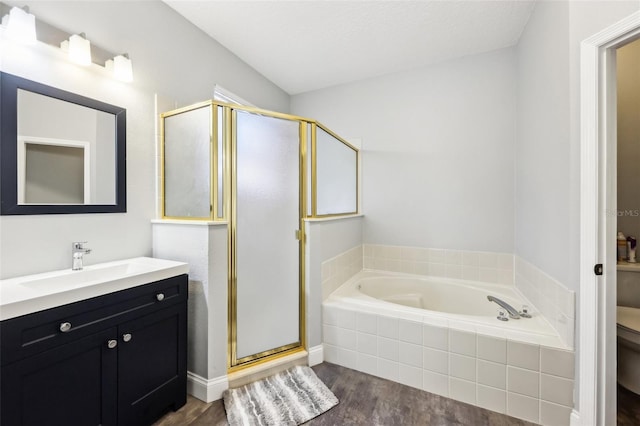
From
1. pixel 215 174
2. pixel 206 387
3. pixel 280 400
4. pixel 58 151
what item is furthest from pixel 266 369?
pixel 58 151

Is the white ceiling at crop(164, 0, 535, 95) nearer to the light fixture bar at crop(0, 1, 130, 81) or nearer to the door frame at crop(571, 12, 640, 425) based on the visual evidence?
the light fixture bar at crop(0, 1, 130, 81)

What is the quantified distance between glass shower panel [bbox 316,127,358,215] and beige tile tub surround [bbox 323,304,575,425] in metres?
0.91

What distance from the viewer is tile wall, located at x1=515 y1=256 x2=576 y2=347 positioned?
139cm

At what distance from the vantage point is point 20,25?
1.21m

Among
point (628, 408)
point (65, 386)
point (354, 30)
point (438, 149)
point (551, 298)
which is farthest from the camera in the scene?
point (438, 149)

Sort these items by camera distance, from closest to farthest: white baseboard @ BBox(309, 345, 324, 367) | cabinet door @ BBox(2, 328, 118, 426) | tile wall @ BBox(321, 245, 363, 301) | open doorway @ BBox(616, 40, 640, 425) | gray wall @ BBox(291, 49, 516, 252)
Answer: cabinet door @ BBox(2, 328, 118, 426)
open doorway @ BBox(616, 40, 640, 425)
white baseboard @ BBox(309, 345, 324, 367)
tile wall @ BBox(321, 245, 363, 301)
gray wall @ BBox(291, 49, 516, 252)

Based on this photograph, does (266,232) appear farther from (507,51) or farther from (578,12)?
(507,51)

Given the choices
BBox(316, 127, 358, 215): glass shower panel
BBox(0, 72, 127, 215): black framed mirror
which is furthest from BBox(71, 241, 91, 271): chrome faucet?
BBox(316, 127, 358, 215): glass shower panel

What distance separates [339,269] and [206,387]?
131cm

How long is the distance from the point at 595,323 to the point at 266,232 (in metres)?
1.84

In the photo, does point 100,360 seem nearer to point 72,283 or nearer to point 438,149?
point 72,283

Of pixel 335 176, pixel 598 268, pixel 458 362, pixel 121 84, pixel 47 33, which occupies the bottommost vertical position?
pixel 458 362

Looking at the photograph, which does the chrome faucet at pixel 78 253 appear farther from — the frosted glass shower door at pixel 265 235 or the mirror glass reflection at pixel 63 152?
the frosted glass shower door at pixel 265 235

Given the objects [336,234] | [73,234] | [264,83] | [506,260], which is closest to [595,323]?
[506,260]
